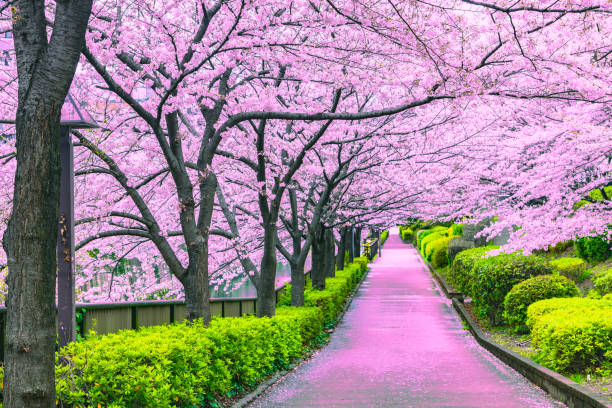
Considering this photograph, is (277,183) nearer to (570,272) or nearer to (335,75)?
(335,75)

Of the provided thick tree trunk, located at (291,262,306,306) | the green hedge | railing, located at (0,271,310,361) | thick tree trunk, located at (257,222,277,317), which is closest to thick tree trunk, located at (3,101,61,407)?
the green hedge

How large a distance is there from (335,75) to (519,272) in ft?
23.0

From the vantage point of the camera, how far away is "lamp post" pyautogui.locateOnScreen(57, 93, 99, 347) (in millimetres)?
5406

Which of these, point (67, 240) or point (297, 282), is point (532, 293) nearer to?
point (297, 282)

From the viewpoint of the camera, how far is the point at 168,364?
240 inches

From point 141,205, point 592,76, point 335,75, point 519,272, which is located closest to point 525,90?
point 592,76

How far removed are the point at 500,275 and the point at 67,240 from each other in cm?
1030

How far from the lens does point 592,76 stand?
7863mm

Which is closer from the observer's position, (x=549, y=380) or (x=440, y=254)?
(x=549, y=380)

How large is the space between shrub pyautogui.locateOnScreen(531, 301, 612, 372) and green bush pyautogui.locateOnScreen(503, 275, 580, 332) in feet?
10.8

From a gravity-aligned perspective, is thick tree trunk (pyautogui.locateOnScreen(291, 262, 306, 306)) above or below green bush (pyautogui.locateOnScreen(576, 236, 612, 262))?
below

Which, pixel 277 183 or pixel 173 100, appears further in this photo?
pixel 277 183

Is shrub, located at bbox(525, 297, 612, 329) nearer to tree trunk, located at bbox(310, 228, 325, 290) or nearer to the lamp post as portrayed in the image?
the lamp post

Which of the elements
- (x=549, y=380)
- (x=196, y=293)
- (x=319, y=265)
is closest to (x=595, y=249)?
(x=319, y=265)
